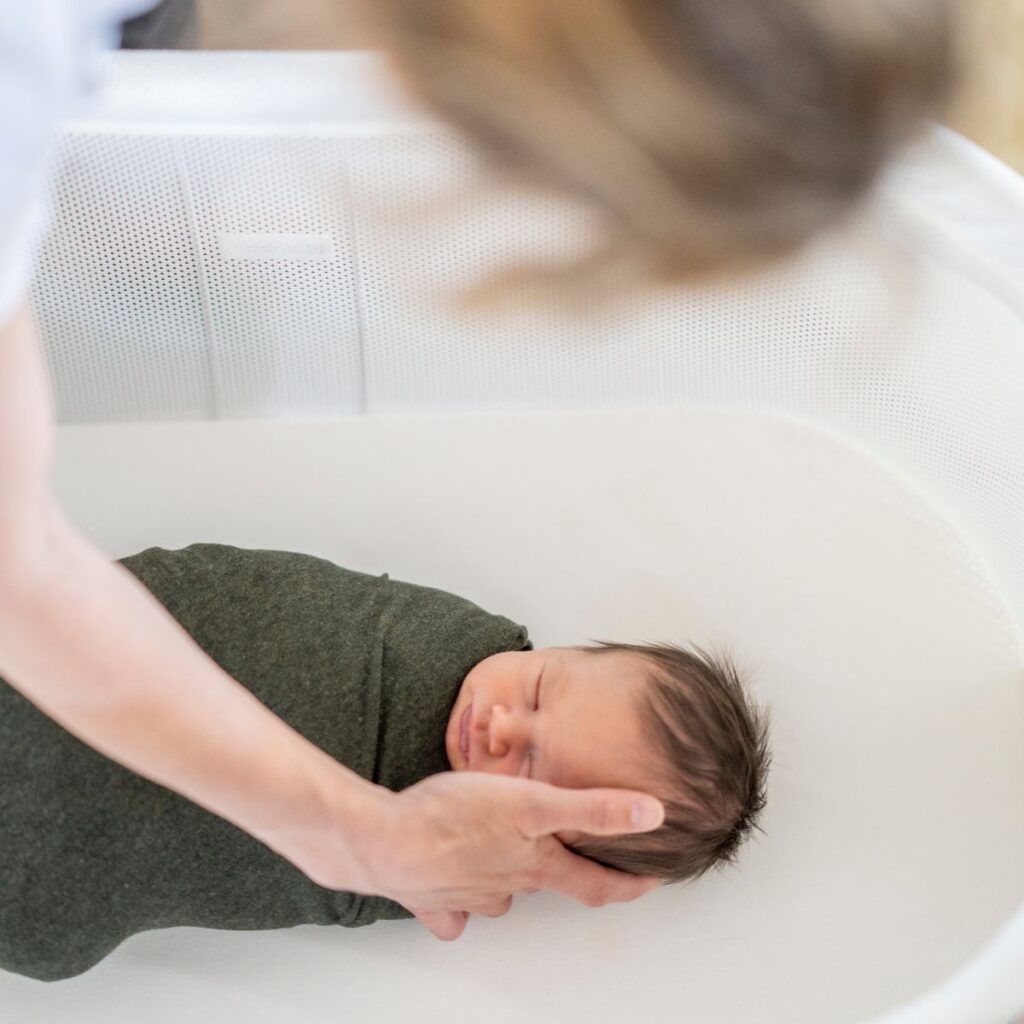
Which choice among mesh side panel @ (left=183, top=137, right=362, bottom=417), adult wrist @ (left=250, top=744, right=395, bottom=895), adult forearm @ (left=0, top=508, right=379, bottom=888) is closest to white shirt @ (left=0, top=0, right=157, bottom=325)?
adult forearm @ (left=0, top=508, right=379, bottom=888)

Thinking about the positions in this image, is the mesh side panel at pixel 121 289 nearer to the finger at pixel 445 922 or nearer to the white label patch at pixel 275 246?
the white label patch at pixel 275 246

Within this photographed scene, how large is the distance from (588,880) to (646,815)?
19 cm

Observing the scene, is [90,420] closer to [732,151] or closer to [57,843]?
[57,843]

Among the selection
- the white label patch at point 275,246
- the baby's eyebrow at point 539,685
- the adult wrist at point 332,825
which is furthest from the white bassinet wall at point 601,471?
the adult wrist at point 332,825

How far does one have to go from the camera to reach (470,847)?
81 centimetres

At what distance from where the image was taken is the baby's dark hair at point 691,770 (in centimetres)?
90

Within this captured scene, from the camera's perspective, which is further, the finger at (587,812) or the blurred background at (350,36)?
the finger at (587,812)

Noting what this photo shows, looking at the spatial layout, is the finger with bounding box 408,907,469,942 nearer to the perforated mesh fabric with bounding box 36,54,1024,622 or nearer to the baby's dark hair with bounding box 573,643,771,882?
the baby's dark hair with bounding box 573,643,771,882

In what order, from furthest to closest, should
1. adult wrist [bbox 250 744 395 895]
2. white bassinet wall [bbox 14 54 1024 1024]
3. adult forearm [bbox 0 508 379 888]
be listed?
white bassinet wall [bbox 14 54 1024 1024]
adult wrist [bbox 250 744 395 895]
adult forearm [bbox 0 508 379 888]

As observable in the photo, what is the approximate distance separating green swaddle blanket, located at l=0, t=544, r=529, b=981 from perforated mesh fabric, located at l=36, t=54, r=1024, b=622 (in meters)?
0.24

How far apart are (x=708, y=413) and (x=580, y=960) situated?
57 cm

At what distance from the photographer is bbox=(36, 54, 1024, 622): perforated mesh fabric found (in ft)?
3.23

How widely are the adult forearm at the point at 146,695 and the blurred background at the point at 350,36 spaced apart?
0.88 ft

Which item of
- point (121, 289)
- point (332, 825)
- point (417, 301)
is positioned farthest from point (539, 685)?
point (121, 289)
